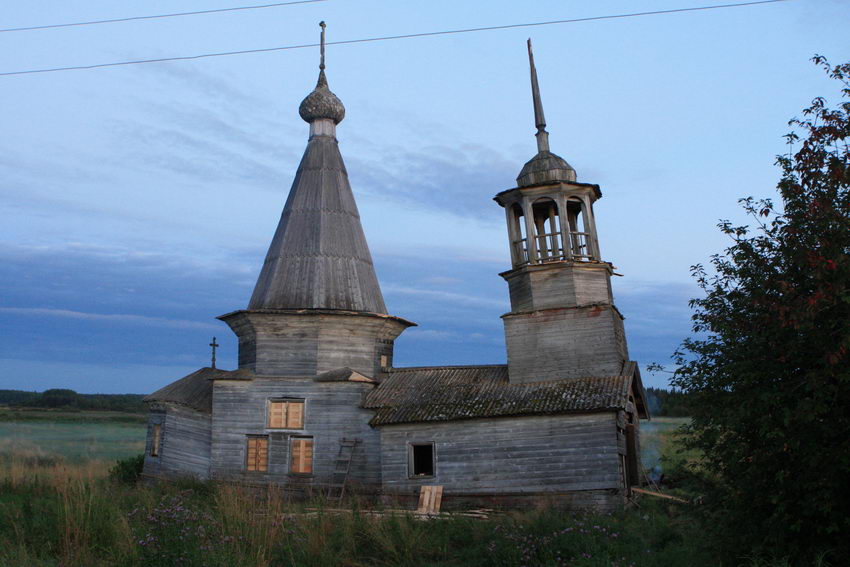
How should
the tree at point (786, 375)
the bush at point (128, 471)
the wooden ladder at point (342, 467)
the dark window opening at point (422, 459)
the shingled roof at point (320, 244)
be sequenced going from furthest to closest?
the bush at point (128, 471) → the shingled roof at point (320, 244) → the wooden ladder at point (342, 467) → the dark window opening at point (422, 459) → the tree at point (786, 375)

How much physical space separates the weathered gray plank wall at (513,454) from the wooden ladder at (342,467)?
1.30 metres

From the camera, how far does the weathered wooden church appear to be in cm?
1983

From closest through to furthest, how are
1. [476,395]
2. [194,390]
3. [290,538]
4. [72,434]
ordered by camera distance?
[290,538] < [476,395] < [194,390] < [72,434]

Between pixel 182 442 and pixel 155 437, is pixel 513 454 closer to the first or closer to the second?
pixel 182 442

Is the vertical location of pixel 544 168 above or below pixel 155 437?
above

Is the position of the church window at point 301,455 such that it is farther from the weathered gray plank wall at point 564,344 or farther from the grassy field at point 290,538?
the weathered gray plank wall at point 564,344

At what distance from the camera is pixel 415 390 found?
22891mm

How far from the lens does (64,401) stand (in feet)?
274

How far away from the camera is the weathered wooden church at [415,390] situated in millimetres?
19828

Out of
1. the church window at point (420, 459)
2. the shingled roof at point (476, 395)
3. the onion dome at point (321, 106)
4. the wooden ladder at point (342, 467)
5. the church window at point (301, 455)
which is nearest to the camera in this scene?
the shingled roof at point (476, 395)

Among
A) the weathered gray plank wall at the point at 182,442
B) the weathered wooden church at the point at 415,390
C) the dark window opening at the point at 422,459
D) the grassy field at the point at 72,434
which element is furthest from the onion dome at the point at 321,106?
the grassy field at the point at 72,434

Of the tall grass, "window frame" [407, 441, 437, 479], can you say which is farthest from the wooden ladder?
the tall grass

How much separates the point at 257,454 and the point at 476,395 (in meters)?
7.38

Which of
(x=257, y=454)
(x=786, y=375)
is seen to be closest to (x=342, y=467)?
(x=257, y=454)
